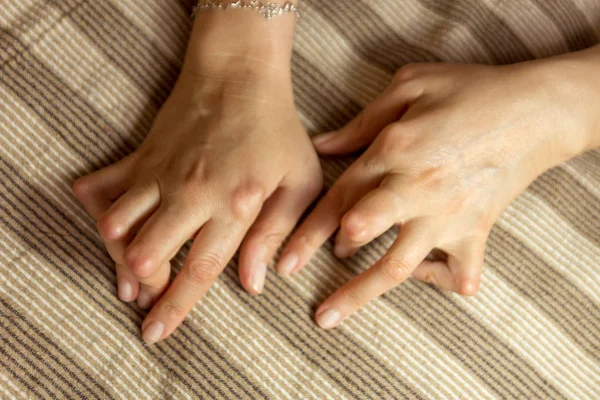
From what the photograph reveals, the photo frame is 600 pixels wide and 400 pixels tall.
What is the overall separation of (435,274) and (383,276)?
83 millimetres

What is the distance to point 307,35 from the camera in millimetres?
732

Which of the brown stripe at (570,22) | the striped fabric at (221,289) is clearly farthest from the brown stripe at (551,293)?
the brown stripe at (570,22)

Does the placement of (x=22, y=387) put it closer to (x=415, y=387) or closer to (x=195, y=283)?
(x=195, y=283)

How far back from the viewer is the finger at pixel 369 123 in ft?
2.22

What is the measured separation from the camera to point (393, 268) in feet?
1.99

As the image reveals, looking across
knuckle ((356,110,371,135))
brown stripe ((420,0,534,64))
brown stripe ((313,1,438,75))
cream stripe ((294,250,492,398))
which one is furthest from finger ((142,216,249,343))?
brown stripe ((420,0,534,64))

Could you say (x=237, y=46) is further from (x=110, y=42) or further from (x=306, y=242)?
(x=306, y=242)

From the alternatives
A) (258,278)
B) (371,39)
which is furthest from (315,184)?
(371,39)

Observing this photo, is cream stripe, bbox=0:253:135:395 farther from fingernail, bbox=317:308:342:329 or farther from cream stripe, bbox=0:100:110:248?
fingernail, bbox=317:308:342:329

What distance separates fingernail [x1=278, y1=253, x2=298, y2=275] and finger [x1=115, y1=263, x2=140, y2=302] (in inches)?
6.8

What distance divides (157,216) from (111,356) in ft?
0.55

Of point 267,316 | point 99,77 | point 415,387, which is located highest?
point 99,77

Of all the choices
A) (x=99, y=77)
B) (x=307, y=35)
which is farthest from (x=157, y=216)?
(x=307, y=35)

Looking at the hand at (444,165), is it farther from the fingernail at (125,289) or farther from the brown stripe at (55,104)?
the brown stripe at (55,104)
